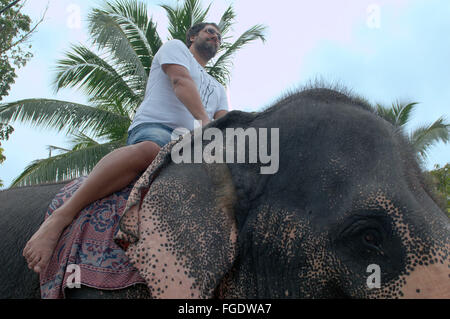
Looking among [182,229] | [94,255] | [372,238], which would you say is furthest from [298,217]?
[94,255]

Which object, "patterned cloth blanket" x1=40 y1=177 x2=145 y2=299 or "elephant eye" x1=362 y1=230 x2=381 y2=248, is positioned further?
"patterned cloth blanket" x1=40 y1=177 x2=145 y2=299

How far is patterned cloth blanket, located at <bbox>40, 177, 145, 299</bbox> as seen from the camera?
181 centimetres

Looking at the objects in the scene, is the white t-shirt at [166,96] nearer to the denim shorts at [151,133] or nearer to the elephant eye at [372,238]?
the denim shorts at [151,133]

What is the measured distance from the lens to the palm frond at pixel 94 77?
475 inches

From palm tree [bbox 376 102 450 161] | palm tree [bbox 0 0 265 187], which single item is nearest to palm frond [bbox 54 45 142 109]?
palm tree [bbox 0 0 265 187]

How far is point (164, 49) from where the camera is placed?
284 cm

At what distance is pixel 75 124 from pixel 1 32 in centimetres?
539

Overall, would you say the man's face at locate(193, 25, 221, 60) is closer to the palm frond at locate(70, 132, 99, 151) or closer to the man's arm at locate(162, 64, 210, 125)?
the man's arm at locate(162, 64, 210, 125)

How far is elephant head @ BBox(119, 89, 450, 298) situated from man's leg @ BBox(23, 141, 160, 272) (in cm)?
27

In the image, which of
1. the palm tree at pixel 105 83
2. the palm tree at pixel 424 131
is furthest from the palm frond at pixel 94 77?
the palm tree at pixel 424 131

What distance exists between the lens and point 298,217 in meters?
1.71

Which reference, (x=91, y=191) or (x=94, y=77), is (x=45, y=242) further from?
(x=94, y=77)
